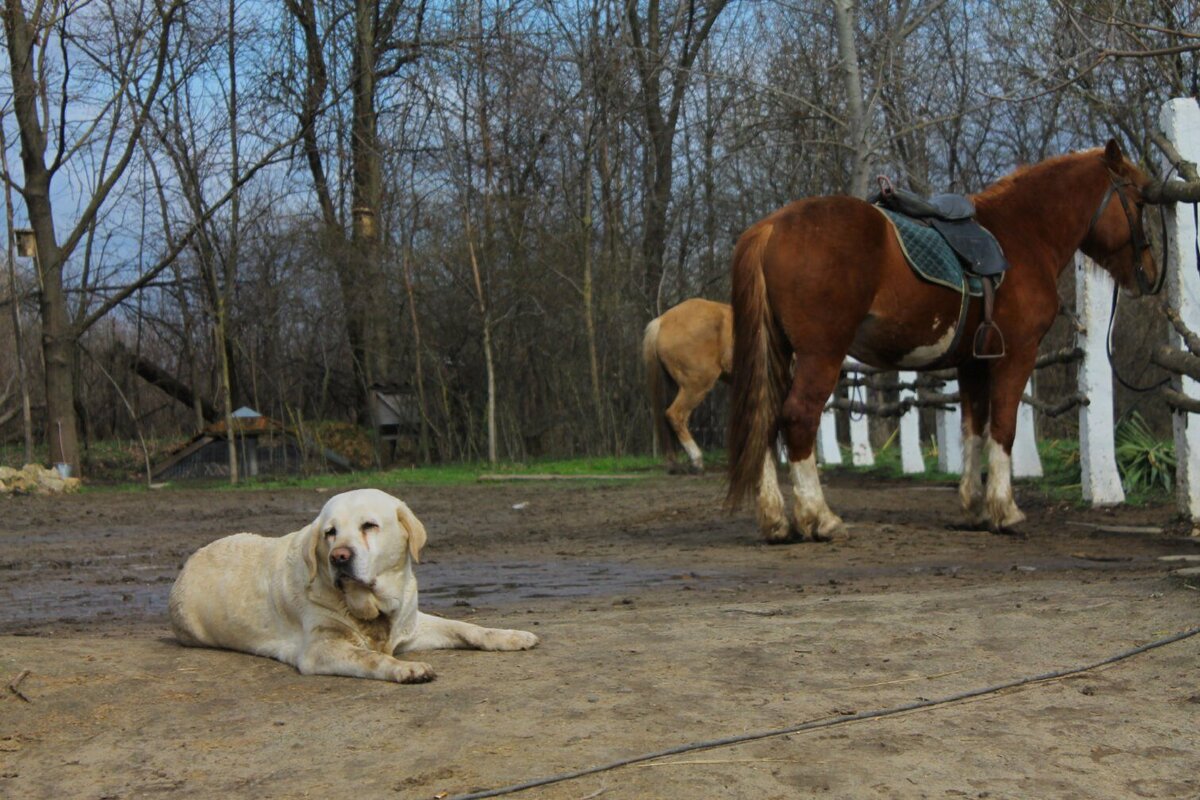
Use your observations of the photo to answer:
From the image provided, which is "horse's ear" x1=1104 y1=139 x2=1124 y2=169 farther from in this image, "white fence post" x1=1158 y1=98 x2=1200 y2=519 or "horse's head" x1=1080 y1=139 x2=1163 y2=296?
"white fence post" x1=1158 y1=98 x2=1200 y2=519

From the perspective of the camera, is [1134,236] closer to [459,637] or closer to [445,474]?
[459,637]

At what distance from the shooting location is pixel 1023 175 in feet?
32.7

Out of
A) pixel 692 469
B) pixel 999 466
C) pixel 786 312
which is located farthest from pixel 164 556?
pixel 692 469

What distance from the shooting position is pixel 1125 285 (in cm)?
Answer: 1017

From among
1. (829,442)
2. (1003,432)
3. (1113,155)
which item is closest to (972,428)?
(1003,432)

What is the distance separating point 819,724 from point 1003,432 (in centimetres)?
616

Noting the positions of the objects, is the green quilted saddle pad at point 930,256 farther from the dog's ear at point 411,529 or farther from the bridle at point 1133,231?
the dog's ear at point 411,529

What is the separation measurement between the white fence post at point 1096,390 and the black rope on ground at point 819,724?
6.04 meters

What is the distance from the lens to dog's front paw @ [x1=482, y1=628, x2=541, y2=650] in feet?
16.8

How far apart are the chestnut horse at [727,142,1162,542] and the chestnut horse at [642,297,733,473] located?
791 cm

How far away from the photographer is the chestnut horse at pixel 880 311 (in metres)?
8.70

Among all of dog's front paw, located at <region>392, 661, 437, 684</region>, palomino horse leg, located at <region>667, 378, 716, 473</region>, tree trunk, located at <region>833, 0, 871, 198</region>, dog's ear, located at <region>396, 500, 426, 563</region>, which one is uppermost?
tree trunk, located at <region>833, 0, 871, 198</region>

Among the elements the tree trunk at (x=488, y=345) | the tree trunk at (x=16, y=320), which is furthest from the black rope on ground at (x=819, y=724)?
the tree trunk at (x=16, y=320)

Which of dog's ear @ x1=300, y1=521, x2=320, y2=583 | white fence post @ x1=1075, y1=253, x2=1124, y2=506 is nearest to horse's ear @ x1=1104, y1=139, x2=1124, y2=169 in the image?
white fence post @ x1=1075, y1=253, x2=1124, y2=506
